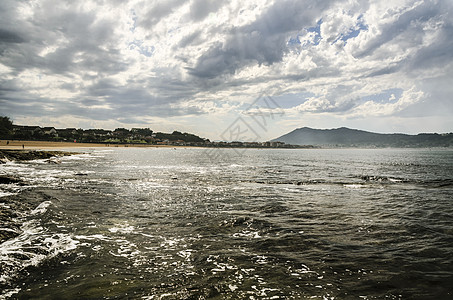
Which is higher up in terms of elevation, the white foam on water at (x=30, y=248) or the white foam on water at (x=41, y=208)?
the white foam on water at (x=30, y=248)

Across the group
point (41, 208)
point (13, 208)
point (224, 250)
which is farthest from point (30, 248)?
point (224, 250)

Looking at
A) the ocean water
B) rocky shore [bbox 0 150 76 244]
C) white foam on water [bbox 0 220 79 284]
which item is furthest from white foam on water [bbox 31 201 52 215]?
white foam on water [bbox 0 220 79 284]

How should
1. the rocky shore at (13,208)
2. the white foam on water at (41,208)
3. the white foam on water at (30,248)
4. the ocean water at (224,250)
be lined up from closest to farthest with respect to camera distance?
the ocean water at (224,250)
the white foam on water at (30,248)
the rocky shore at (13,208)
the white foam on water at (41,208)

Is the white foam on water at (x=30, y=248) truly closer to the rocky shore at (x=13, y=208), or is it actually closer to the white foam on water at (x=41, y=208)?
the rocky shore at (x=13, y=208)

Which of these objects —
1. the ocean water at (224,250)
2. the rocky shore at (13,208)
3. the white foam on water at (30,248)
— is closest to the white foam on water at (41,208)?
the ocean water at (224,250)

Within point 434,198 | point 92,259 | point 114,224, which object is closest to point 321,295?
point 92,259

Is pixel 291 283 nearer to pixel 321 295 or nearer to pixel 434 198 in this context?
pixel 321 295

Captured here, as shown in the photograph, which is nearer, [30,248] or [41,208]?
[30,248]

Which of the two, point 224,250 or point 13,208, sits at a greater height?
point 13,208

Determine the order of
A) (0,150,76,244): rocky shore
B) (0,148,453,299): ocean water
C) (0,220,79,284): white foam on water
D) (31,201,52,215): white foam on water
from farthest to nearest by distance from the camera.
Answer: (31,201,52,215): white foam on water → (0,150,76,244): rocky shore → (0,220,79,284): white foam on water → (0,148,453,299): ocean water

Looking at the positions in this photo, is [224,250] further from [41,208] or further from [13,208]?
[13,208]

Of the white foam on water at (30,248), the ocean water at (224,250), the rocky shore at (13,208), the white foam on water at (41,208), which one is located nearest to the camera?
the ocean water at (224,250)

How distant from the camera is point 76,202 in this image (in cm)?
1489

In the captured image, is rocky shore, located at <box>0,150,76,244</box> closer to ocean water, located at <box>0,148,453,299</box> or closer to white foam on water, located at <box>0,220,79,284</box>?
ocean water, located at <box>0,148,453,299</box>
